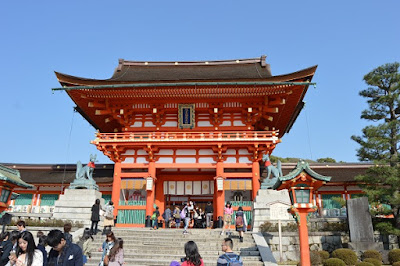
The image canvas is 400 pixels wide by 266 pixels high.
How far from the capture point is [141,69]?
89.2 feet

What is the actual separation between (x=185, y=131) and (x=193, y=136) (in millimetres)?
1447

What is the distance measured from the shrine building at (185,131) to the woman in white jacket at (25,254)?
48.9ft

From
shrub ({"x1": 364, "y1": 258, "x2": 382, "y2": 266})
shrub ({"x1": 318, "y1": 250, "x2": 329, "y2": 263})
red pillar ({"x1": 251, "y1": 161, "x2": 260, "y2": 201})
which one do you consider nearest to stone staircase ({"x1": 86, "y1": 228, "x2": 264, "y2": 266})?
shrub ({"x1": 318, "y1": 250, "x2": 329, "y2": 263})

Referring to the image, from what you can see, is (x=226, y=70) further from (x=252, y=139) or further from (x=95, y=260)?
(x=95, y=260)

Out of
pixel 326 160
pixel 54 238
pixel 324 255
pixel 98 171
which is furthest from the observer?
pixel 326 160

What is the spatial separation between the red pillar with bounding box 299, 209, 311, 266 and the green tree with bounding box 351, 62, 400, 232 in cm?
540

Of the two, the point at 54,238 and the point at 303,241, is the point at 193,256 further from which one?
the point at 303,241

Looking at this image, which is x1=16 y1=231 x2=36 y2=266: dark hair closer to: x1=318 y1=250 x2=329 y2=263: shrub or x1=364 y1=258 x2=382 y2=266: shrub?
x1=318 y1=250 x2=329 y2=263: shrub

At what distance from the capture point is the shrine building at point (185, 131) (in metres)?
19.8

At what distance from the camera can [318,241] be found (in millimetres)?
14180

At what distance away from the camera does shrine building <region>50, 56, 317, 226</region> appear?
19.8m

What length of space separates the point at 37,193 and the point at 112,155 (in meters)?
8.16

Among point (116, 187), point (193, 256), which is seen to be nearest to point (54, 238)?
point (193, 256)

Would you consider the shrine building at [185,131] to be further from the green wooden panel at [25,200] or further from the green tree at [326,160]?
the green tree at [326,160]
